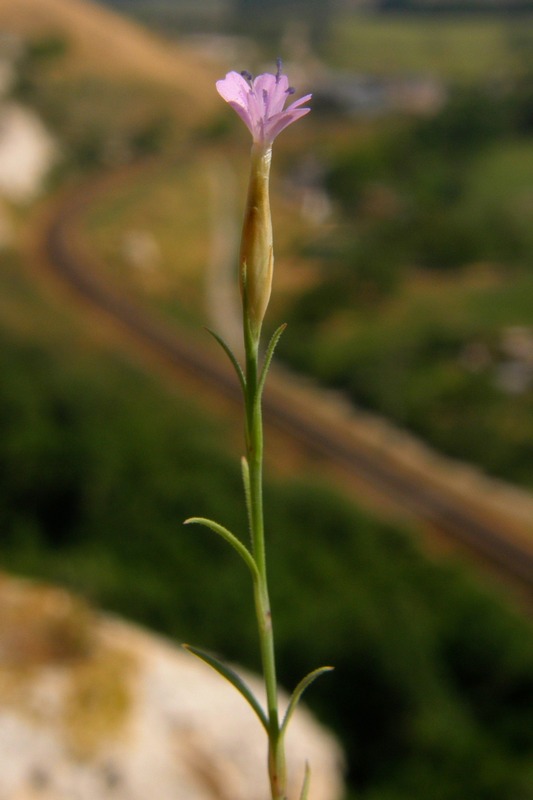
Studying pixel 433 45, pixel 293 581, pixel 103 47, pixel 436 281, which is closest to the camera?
pixel 293 581

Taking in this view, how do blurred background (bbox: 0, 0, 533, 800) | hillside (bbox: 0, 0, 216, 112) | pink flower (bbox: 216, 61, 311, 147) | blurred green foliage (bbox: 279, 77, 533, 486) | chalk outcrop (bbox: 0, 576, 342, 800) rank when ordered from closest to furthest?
pink flower (bbox: 216, 61, 311, 147), chalk outcrop (bbox: 0, 576, 342, 800), blurred background (bbox: 0, 0, 533, 800), blurred green foliage (bbox: 279, 77, 533, 486), hillside (bbox: 0, 0, 216, 112)

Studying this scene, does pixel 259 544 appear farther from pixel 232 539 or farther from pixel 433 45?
pixel 433 45

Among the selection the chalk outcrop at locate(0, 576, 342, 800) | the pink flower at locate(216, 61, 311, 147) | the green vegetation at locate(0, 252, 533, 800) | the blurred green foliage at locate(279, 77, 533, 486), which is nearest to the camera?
the pink flower at locate(216, 61, 311, 147)

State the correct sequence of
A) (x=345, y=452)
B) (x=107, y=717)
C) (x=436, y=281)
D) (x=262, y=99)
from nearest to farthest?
(x=262, y=99)
(x=107, y=717)
(x=345, y=452)
(x=436, y=281)

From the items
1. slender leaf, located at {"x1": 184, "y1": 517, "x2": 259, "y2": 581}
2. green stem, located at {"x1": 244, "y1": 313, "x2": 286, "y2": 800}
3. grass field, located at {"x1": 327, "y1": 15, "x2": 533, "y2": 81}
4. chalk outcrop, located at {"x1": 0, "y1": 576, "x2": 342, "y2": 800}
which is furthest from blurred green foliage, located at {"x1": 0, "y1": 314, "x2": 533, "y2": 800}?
grass field, located at {"x1": 327, "y1": 15, "x2": 533, "y2": 81}

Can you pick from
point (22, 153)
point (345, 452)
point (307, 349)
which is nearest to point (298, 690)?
point (345, 452)

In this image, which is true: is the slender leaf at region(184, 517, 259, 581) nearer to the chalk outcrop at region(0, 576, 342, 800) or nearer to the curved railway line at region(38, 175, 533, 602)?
the chalk outcrop at region(0, 576, 342, 800)

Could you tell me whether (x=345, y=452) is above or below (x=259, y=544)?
below

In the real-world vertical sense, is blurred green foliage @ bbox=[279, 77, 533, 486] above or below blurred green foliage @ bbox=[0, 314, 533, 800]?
above
